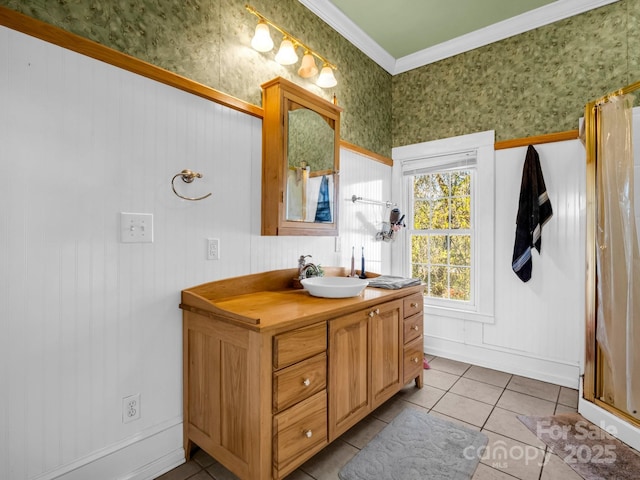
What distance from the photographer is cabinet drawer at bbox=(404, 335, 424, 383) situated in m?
2.21

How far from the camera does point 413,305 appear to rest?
89.4 inches

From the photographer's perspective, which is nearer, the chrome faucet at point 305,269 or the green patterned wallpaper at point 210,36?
the green patterned wallpaper at point 210,36

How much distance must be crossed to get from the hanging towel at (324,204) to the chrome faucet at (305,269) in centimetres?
31

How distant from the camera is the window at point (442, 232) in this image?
3039 mm

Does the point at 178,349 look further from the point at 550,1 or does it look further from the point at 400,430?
the point at 550,1

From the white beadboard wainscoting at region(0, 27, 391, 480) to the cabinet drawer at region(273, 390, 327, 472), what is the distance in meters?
0.63

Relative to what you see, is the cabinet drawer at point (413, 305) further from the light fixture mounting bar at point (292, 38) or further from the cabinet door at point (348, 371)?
the light fixture mounting bar at point (292, 38)

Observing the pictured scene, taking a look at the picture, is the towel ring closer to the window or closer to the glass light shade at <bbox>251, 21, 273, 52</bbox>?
the glass light shade at <bbox>251, 21, 273, 52</bbox>

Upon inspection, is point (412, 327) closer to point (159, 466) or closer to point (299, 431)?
point (299, 431)

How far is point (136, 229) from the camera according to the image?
1463 millimetres

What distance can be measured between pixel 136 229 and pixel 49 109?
548 millimetres

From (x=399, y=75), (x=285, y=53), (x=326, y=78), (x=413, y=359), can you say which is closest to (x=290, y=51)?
(x=285, y=53)

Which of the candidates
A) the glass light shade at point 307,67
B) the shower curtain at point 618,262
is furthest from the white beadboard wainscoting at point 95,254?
the shower curtain at point 618,262

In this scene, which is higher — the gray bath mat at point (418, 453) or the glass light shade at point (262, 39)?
the glass light shade at point (262, 39)
